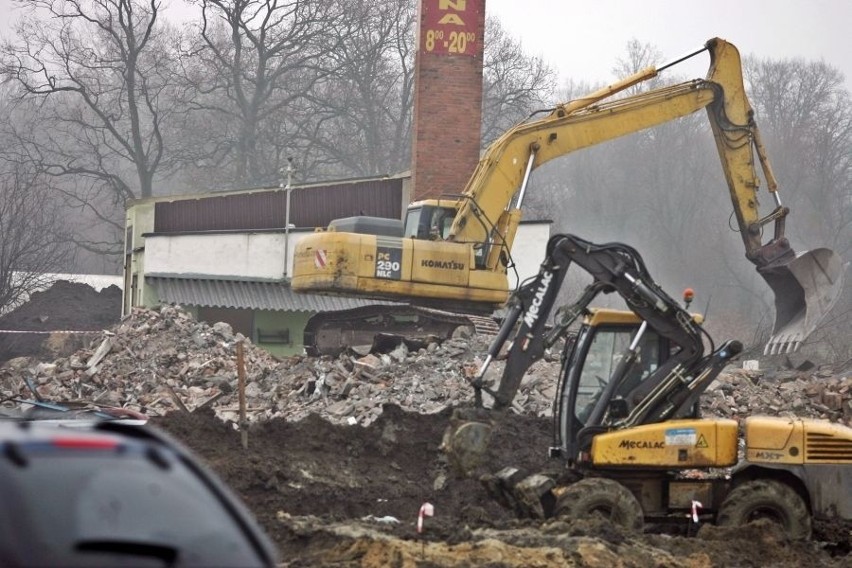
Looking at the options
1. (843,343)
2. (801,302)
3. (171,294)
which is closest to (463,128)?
(171,294)

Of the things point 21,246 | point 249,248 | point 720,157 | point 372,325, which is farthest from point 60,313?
point 720,157

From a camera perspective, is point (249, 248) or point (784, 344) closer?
point (784, 344)

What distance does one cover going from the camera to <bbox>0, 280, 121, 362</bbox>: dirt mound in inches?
1722

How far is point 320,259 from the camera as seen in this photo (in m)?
22.5

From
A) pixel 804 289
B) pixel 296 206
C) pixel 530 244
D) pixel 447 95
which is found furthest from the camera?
pixel 296 206

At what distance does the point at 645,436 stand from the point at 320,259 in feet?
35.3

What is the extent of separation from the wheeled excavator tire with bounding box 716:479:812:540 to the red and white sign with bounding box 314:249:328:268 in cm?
1102

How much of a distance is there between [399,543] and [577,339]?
13.3ft

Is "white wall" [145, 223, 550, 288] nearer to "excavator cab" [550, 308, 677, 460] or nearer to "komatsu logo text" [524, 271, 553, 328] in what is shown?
"komatsu logo text" [524, 271, 553, 328]

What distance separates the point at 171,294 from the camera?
3775cm

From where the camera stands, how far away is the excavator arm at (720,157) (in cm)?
2145

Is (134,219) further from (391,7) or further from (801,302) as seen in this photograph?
(801,302)

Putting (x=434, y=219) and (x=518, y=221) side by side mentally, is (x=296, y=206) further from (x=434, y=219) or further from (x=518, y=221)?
(x=518, y=221)

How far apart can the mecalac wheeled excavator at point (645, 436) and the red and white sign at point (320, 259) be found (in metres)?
9.13
